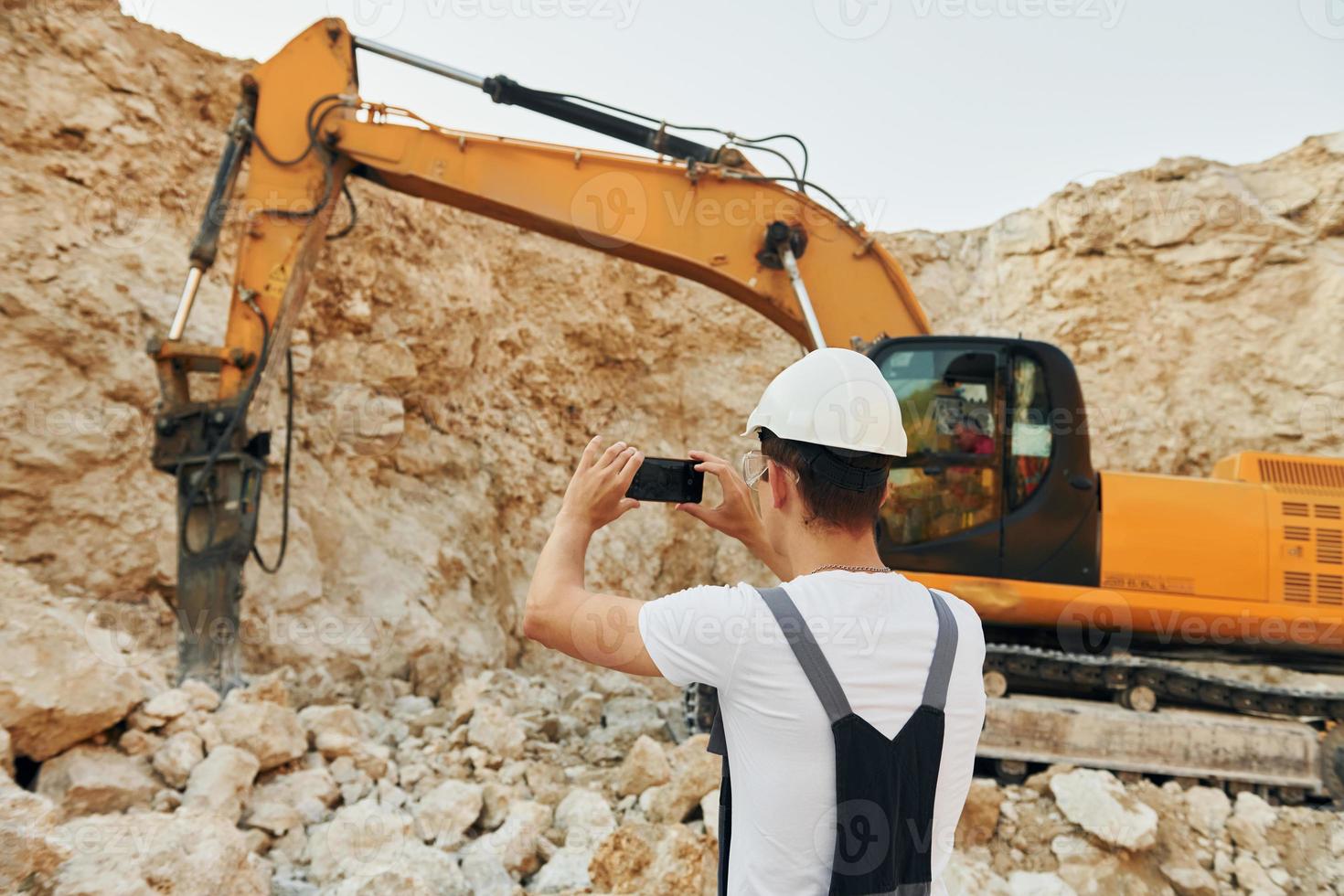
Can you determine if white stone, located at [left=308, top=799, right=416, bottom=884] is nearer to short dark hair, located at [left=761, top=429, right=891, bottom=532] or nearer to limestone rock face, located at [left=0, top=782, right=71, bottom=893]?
limestone rock face, located at [left=0, top=782, right=71, bottom=893]

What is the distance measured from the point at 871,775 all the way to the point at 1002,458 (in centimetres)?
419

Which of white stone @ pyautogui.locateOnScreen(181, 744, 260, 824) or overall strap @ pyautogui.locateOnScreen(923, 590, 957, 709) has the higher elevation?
overall strap @ pyautogui.locateOnScreen(923, 590, 957, 709)

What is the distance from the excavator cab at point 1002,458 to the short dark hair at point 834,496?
12.5 ft

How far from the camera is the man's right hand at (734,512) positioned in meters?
1.71

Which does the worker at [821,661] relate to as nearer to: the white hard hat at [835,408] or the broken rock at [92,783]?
the white hard hat at [835,408]

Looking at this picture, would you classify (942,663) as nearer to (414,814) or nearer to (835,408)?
(835,408)

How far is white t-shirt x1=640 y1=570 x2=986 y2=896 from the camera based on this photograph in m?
1.20

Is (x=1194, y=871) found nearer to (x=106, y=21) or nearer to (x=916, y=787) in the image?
(x=916, y=787)

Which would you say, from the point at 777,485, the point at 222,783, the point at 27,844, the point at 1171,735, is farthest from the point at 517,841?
the point at 1171,735

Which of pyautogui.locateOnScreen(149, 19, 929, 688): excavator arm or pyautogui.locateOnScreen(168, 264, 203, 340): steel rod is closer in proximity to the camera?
pyautogui.locateOnScreen(168, 264, 203, 340): steel rod

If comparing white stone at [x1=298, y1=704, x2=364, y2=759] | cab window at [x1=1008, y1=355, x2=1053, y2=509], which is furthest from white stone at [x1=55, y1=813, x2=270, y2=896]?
cab window at [x1=1008, y1=355, x2=1053, y2=509]

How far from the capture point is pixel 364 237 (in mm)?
8758

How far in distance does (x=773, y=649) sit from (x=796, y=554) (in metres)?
0.21

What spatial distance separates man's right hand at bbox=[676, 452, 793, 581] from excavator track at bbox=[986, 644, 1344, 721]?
3.80m
